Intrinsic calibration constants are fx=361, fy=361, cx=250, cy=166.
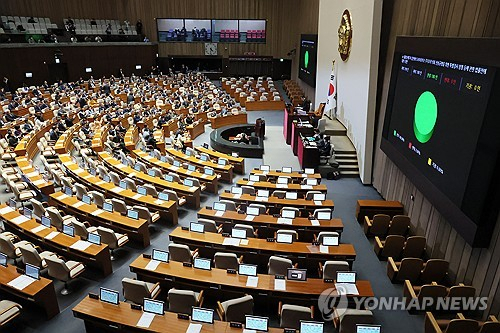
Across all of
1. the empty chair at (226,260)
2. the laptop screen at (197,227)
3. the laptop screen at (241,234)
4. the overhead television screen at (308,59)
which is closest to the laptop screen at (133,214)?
the laptop screen at (197,227)

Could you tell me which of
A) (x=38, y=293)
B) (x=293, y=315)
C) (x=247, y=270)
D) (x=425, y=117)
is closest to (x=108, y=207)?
(x=38, y=293)

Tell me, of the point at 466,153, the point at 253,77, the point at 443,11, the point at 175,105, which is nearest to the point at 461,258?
the point at 466,153

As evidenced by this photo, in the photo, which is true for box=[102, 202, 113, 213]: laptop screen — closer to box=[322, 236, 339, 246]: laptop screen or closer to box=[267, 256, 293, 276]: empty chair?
box=[267, 256, 293, 276]: empty chair

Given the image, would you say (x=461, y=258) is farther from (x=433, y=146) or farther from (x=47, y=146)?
(x=47, y=146)

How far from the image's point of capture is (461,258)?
7.20 metres

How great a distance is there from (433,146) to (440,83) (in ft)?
4.41

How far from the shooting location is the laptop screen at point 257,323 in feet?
17.4

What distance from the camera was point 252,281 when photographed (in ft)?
21.5

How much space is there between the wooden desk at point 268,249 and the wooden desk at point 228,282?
3.13ft

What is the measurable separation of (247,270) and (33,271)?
3.84 m

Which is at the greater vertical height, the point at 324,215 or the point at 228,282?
the point at 228,282

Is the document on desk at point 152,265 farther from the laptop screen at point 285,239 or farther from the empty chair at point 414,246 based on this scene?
the empty chair at point 414,246

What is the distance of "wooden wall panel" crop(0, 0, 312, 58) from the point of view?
104 ft

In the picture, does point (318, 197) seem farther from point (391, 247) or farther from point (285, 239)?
point (285, 239)
